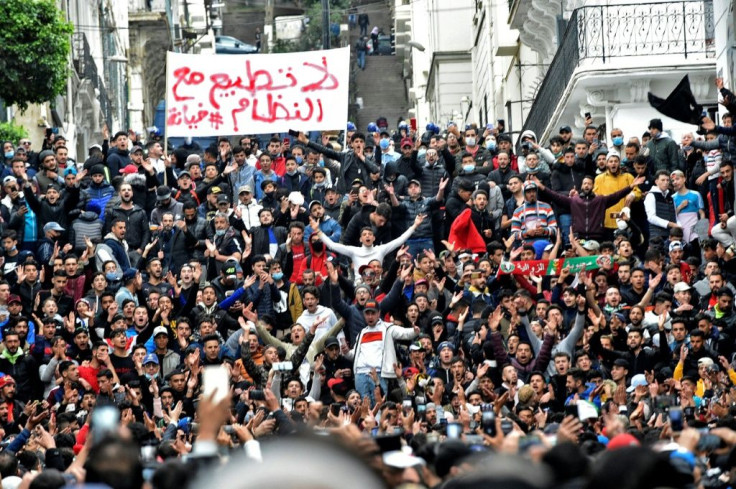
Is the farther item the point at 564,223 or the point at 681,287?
the point at 564,223

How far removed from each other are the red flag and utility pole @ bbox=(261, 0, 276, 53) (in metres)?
52.9

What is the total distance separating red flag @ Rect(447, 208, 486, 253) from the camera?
2002cm

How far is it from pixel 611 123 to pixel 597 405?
1259cm

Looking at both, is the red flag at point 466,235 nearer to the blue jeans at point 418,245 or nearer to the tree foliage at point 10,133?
the blue jeans at point 418,245

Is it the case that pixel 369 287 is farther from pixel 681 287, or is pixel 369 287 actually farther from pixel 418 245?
pixel 681 287

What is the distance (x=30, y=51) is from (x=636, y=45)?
939 cm

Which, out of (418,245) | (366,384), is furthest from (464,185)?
(366,384)

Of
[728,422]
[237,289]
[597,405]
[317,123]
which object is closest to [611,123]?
[317,123]

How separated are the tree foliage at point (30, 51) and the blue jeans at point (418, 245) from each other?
29.2 feet

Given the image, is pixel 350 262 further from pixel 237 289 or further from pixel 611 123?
pixel 611 123

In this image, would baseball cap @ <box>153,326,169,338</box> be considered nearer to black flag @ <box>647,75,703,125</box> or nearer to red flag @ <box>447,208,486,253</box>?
red flag @ <box>447,208,486,253</box>

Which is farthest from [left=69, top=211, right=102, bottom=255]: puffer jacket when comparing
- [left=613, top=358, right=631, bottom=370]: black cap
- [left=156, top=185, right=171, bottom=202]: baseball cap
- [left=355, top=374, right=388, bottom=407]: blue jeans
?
[left=613, top=358, right=631, bottom=370]: black cap

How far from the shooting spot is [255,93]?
25.0 metres

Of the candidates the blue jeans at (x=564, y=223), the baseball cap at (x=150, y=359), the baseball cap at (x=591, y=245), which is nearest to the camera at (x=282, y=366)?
the baseball cap at (x=150, y=359)
